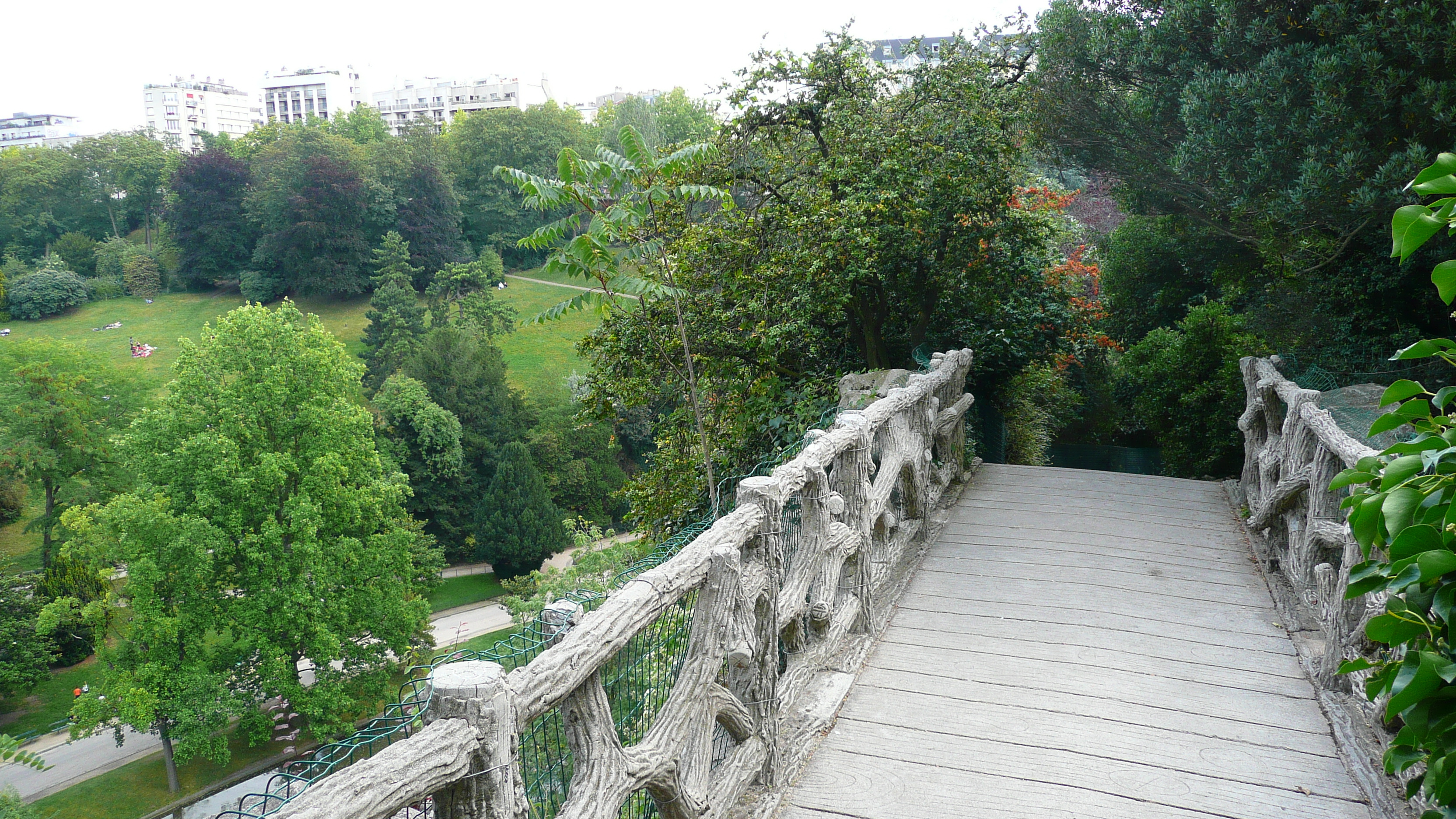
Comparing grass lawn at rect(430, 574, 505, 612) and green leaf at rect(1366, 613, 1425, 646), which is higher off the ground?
green leaf at rect(1366, 613, 1425, 646)

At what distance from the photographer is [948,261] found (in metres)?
8.70

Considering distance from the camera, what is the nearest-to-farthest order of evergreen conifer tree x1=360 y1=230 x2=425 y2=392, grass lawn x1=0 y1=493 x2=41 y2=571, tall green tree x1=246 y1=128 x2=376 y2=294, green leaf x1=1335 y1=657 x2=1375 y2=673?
1. green leaf x1=1335 y1=657 x2=1375 y2=673
2. grass lawn x1=0 y1=493 x2=41 y2=571
3. evergreen conifer tree x1=360 y1=230 x2=425 y2=392
4. tall green tree x1=246 y1=128 x2=376 y2=294

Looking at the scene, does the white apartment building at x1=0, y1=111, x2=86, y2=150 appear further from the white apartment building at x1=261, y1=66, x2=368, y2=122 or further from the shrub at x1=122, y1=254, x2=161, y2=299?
the shrub at x1=122, y1=254, x2=161, y2=299

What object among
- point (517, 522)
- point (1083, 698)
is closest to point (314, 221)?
point (517, 522)

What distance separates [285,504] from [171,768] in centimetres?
705

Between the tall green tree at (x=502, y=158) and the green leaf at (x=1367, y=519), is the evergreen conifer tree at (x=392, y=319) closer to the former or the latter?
the tall green tree at (x=502, y=158)

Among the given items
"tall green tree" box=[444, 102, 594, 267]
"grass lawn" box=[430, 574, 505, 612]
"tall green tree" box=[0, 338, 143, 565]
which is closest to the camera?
"tall green tree" box=[0, 338, 143, 565]

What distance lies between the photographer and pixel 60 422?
30391 millimetres

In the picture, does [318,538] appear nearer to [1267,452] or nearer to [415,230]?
[1267,452]

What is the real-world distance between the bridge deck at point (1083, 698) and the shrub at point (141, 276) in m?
62.8

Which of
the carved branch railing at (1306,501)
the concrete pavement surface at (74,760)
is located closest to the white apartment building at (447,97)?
the concrete pavement surface at (74,760)

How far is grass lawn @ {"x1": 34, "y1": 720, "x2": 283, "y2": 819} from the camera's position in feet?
67.1

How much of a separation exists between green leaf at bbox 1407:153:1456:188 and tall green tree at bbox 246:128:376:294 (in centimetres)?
5950

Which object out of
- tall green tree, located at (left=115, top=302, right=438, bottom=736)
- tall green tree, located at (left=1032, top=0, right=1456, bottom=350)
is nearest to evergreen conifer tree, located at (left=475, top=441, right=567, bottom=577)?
tall green tree, located at (left=115, top=302, right=438, bottom=736)
